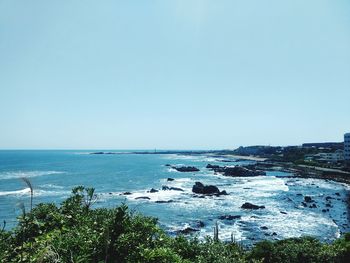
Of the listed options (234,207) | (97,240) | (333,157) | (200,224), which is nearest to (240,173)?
(333,157)

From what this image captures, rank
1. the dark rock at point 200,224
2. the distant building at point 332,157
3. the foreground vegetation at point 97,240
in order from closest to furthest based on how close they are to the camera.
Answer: the foreground vegetation at point 97,240, the dark rock at point 200,224, the distant building at point 332,157

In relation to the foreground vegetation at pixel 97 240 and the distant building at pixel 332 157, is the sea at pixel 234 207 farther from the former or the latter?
the distant building at pixel 332 157

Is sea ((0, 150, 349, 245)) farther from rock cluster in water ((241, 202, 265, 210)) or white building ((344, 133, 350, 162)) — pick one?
white building ((344, 133, 350, 162))

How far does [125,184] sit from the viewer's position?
79.2 metres

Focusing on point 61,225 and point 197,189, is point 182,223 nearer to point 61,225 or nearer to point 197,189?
point 197,189

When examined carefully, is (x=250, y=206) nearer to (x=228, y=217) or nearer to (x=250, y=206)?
(x=250, y=206)

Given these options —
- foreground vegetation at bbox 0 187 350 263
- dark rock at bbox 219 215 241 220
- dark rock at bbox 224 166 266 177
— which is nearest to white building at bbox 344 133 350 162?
dark rock at bbox 224 166 266 177

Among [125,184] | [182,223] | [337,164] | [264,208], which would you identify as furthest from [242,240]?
[337,164]

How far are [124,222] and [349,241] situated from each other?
20.3 metres

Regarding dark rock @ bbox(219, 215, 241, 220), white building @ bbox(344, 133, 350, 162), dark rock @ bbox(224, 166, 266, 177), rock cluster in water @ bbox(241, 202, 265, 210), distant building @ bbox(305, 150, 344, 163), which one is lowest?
dark rock @ bbox(219, 215, 241, 220)

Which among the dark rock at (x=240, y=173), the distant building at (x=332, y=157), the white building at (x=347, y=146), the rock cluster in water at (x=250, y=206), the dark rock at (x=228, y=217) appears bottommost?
the dark rock at (x=228, y=217)

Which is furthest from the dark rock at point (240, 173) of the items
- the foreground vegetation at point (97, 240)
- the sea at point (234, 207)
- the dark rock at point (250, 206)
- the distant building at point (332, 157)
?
the foreground vegetation at point (97, 240)

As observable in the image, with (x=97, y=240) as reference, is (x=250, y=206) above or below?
below

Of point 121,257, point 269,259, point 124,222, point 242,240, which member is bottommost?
point 242,240
